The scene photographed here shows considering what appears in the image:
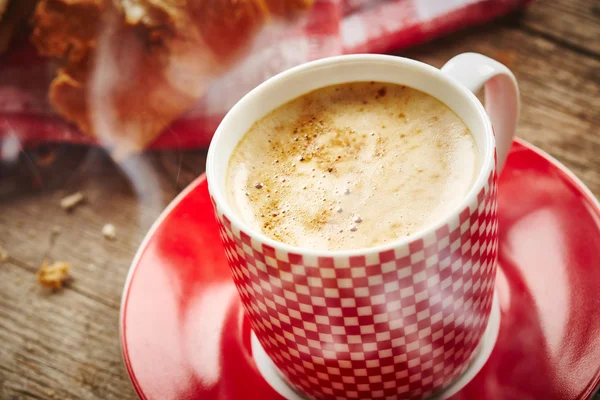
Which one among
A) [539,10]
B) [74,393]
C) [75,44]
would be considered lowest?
[74,393]

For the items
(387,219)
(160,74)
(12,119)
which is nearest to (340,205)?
(387,219)

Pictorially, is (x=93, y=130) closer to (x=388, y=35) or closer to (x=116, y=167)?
(x=116, y=167)

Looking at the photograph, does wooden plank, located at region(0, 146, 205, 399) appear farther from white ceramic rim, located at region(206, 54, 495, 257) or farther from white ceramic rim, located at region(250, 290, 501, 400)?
white ceramic rim, located at region(206, 54, 495, 257)

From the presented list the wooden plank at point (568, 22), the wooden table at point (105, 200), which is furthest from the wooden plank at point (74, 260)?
the wooden plank at point (568, 22)

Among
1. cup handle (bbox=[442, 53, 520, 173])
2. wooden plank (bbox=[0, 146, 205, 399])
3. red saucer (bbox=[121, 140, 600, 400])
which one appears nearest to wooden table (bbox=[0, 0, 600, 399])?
wooden plank (bbox=[0, 146, 205, 399])

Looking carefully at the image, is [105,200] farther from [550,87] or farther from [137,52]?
[550,87]

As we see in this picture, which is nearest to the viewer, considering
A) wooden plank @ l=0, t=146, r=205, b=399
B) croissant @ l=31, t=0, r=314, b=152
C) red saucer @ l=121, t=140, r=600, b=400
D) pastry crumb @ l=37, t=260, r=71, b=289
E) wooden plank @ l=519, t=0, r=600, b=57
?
red saucer @ l=121, t=140, r=600, b=400
